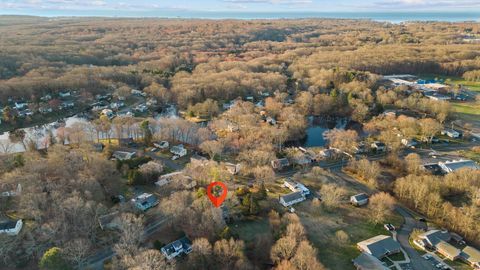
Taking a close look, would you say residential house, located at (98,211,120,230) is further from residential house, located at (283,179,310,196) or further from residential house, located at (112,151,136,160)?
residential house, located at (283,179,310,196)

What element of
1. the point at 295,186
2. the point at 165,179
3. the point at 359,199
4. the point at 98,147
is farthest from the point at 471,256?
the point at 98,147

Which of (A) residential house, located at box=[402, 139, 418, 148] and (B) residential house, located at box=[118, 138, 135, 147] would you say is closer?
(B) residential house, located at box=[118, 138, 135, 147]

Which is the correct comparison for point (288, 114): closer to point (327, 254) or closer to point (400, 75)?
point (327, 254)

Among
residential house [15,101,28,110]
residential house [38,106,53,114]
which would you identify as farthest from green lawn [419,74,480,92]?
residential house [15,101,28,110]

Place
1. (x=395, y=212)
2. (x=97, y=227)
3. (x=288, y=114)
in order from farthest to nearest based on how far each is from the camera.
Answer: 1. (x=288, y=114)
2. (x=395, y=212)
3. (x=97, y=227)

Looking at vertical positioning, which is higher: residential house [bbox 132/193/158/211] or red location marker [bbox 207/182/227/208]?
red location marker [bbox 207/182/227/208]

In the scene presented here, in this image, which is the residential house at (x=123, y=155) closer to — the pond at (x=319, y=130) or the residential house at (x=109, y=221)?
the residential house at (x=109, y=221)

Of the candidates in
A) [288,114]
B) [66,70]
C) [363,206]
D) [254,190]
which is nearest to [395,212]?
[363,206]
